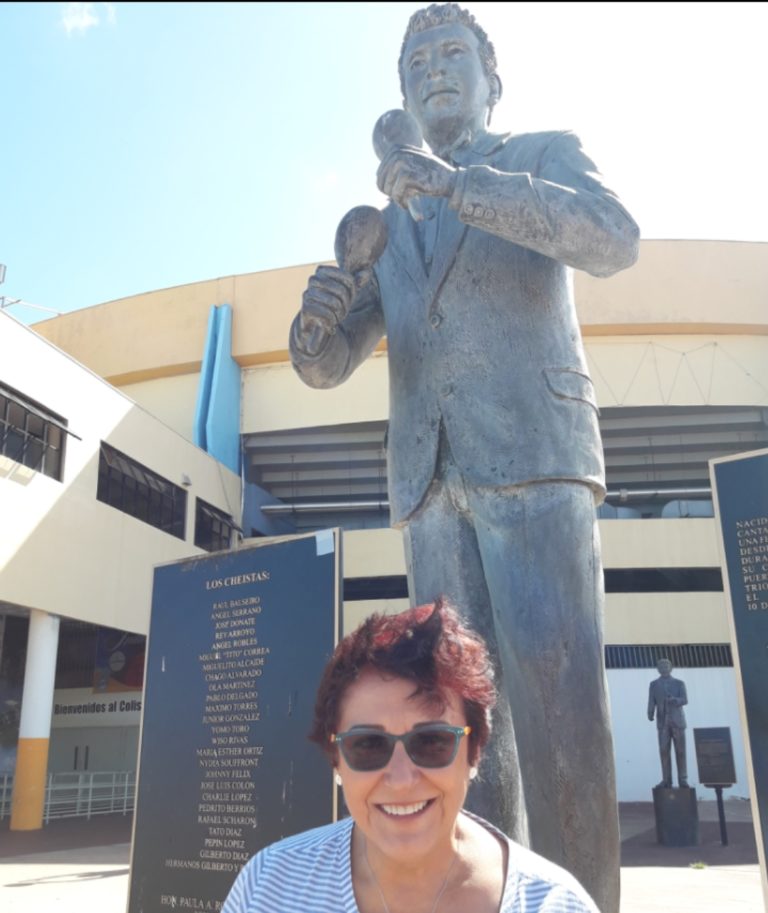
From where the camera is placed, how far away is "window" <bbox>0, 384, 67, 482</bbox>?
14008mm

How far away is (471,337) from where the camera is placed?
250 cm

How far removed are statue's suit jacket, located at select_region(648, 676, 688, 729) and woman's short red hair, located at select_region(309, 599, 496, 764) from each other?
12945mm

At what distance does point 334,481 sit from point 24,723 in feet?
40.7

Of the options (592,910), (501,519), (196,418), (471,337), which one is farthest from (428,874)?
(196,418)

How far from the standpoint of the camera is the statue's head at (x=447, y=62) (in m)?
2.68

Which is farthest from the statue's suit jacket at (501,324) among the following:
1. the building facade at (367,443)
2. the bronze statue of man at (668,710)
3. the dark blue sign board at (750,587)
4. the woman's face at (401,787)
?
the building facade at (367,443)

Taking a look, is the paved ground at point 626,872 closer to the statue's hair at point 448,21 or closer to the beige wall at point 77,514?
the beige wall at point 77,514

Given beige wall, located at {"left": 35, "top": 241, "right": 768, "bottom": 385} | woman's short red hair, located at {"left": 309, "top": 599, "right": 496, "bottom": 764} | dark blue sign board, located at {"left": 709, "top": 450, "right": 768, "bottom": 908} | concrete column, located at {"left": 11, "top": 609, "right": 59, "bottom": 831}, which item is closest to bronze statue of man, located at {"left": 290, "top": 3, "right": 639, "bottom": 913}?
woman's short red hair, located at {"left": 309, "top": 599, "right": 496, "bottom": 764}

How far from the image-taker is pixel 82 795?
18281 mm

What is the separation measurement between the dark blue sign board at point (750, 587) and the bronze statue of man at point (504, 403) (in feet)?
8.24

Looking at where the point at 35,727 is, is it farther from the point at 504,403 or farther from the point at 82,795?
the point at 504,403

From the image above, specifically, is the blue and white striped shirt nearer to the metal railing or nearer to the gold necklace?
the gold necklace

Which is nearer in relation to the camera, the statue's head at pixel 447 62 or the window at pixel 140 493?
the statue's head at pixel 447 62

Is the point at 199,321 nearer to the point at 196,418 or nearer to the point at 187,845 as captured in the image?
the point at 196,418
